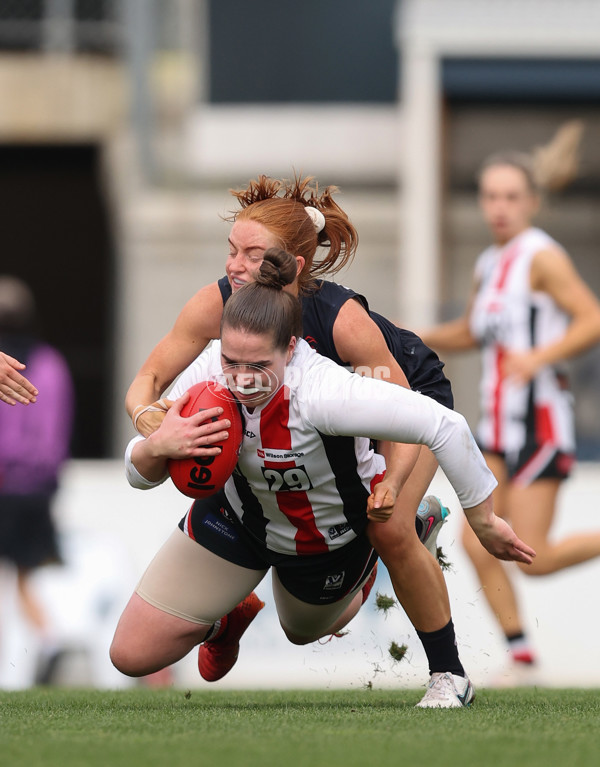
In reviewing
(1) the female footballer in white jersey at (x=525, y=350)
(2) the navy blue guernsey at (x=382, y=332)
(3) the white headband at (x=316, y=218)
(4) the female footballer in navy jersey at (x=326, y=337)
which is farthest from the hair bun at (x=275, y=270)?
(1) the female footballer in white jersey at (x=525, y=350)

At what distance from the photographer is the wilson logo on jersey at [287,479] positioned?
4324 millimetres

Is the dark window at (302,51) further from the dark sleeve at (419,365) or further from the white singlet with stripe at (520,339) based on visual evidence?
the dark sleeve at (419,365)

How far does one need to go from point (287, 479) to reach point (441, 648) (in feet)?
2.63

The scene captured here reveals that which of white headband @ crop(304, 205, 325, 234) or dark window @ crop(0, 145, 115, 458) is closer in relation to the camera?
white headband @ crop(304, 205, 325, 234)

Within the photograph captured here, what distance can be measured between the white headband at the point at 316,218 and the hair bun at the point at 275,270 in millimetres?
384

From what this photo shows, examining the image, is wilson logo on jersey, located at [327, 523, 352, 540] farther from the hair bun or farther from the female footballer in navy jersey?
the hair bun

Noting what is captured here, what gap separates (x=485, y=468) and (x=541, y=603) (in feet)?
15.2

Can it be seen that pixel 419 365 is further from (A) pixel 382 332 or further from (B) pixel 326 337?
(B) pixel 326 337

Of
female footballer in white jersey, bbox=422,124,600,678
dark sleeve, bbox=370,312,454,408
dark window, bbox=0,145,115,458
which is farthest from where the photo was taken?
dark window, bbox=0,145,115,458

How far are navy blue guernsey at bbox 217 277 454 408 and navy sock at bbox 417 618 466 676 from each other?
2.50ft

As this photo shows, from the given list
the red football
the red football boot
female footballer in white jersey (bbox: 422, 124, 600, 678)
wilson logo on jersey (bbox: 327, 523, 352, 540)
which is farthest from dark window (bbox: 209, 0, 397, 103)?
the red football

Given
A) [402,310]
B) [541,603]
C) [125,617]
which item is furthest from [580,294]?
[402,310]

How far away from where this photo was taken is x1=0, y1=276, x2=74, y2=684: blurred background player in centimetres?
877

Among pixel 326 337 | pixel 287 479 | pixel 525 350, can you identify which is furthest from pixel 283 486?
pixel 525 350
